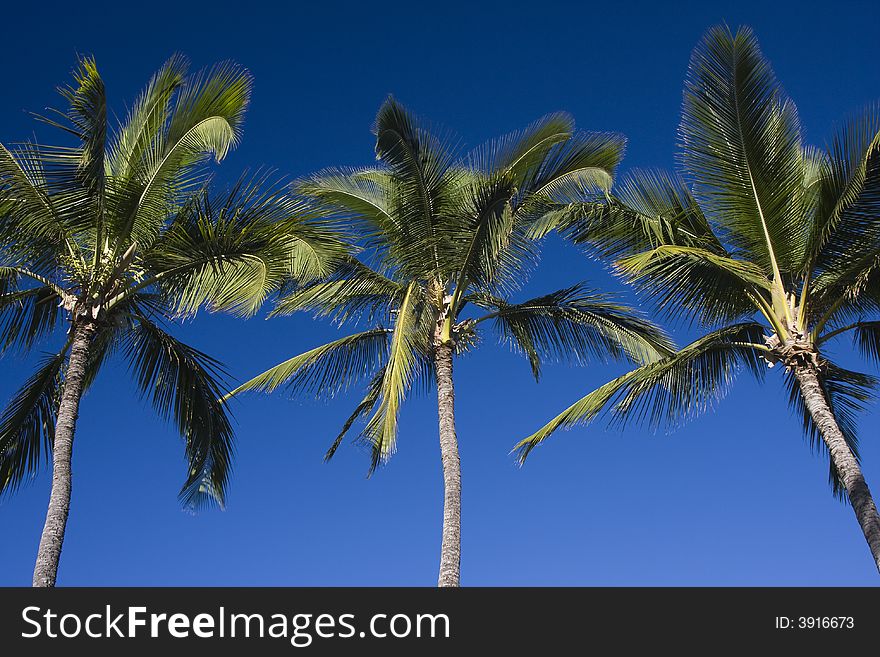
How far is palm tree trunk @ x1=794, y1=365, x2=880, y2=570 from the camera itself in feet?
33.1

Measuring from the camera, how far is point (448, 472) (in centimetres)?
1190

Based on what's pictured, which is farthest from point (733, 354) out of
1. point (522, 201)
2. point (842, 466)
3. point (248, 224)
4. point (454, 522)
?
point (248, 224)

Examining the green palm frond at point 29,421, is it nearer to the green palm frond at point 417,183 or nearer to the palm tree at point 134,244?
the palm tree at point 134,244

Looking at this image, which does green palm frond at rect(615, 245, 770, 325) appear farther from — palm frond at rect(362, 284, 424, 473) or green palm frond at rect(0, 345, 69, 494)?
green palm frond at rect(0, 345, 69, 494)

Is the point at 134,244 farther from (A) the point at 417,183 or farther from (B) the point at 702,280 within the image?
(B) the point at 702,280

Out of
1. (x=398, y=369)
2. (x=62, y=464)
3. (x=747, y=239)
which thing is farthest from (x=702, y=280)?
(x=62, y=464)

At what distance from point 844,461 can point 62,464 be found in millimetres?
8933

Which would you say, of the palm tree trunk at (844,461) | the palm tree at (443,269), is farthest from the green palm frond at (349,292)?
the palm tree trunk at (844,461)

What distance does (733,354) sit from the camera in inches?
527

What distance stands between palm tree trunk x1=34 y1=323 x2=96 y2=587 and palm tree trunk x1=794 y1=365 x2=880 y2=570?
28.4 ft

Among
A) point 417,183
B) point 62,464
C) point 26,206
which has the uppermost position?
point 417,183

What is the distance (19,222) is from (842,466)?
33.2ft
